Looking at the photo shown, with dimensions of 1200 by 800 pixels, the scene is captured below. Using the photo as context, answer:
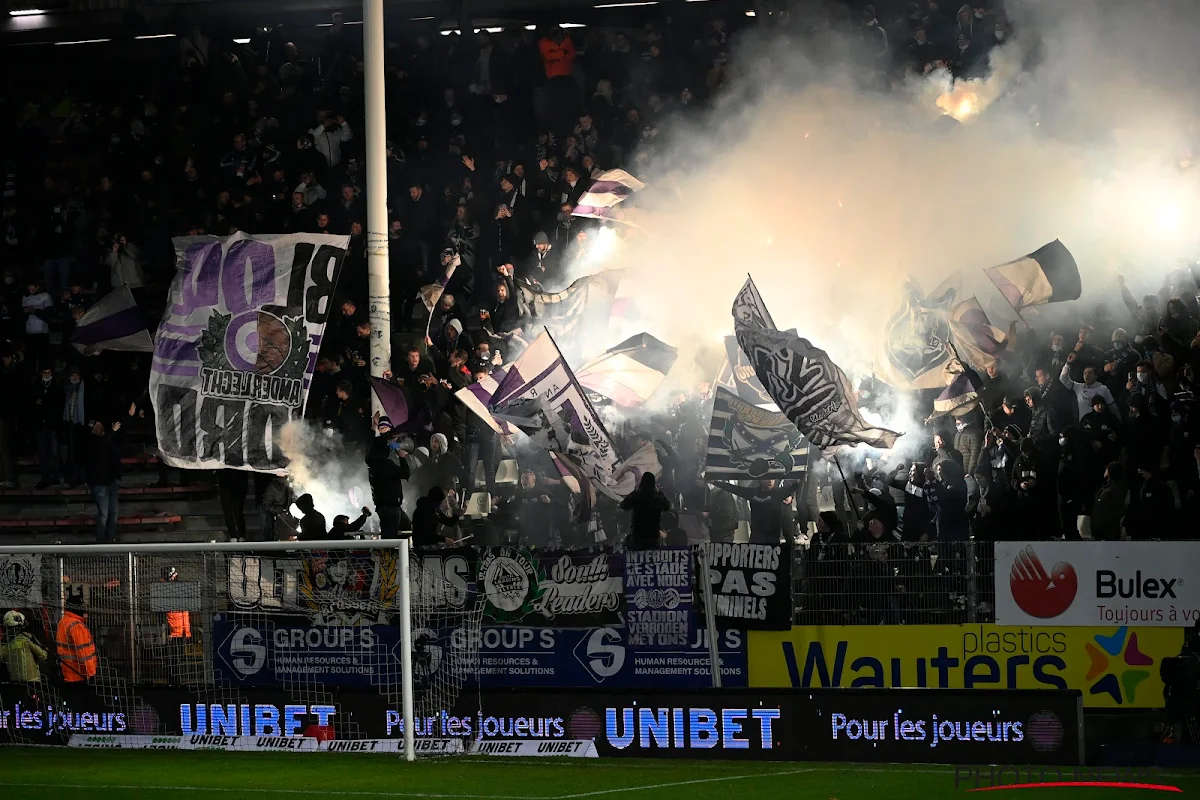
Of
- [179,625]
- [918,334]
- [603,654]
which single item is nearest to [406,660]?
[603,654]

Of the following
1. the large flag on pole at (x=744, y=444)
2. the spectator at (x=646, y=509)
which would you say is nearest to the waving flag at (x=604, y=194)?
the large flag on pole at (x=744, y=444)

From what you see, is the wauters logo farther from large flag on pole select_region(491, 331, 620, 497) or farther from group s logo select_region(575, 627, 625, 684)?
large flag on pole select_region(491, 331, 620, 497)

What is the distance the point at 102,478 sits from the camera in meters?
14.9

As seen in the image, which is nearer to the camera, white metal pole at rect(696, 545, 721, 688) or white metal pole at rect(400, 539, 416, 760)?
white metal pole at rect(400, 539, 416, 760)

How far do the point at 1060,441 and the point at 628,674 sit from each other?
443 centimetres

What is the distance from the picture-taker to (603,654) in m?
10.6

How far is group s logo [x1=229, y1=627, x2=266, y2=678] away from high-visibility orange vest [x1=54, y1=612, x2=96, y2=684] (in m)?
0.97

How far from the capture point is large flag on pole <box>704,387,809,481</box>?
11867 mm

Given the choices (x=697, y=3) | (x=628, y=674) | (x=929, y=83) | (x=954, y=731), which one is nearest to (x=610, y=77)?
(x=697, y=3)

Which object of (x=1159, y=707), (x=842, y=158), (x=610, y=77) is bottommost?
(x=1159, y=707)

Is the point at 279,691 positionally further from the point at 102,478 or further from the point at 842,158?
the point at 842,158

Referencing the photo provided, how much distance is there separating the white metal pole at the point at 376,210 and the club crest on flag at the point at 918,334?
194 inches

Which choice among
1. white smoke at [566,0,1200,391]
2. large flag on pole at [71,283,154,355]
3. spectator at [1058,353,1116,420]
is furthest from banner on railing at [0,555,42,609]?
spectator at [1058,353,1116,420]

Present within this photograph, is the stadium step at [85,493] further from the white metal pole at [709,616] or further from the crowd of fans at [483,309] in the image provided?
the white metal pole at [709,616]
